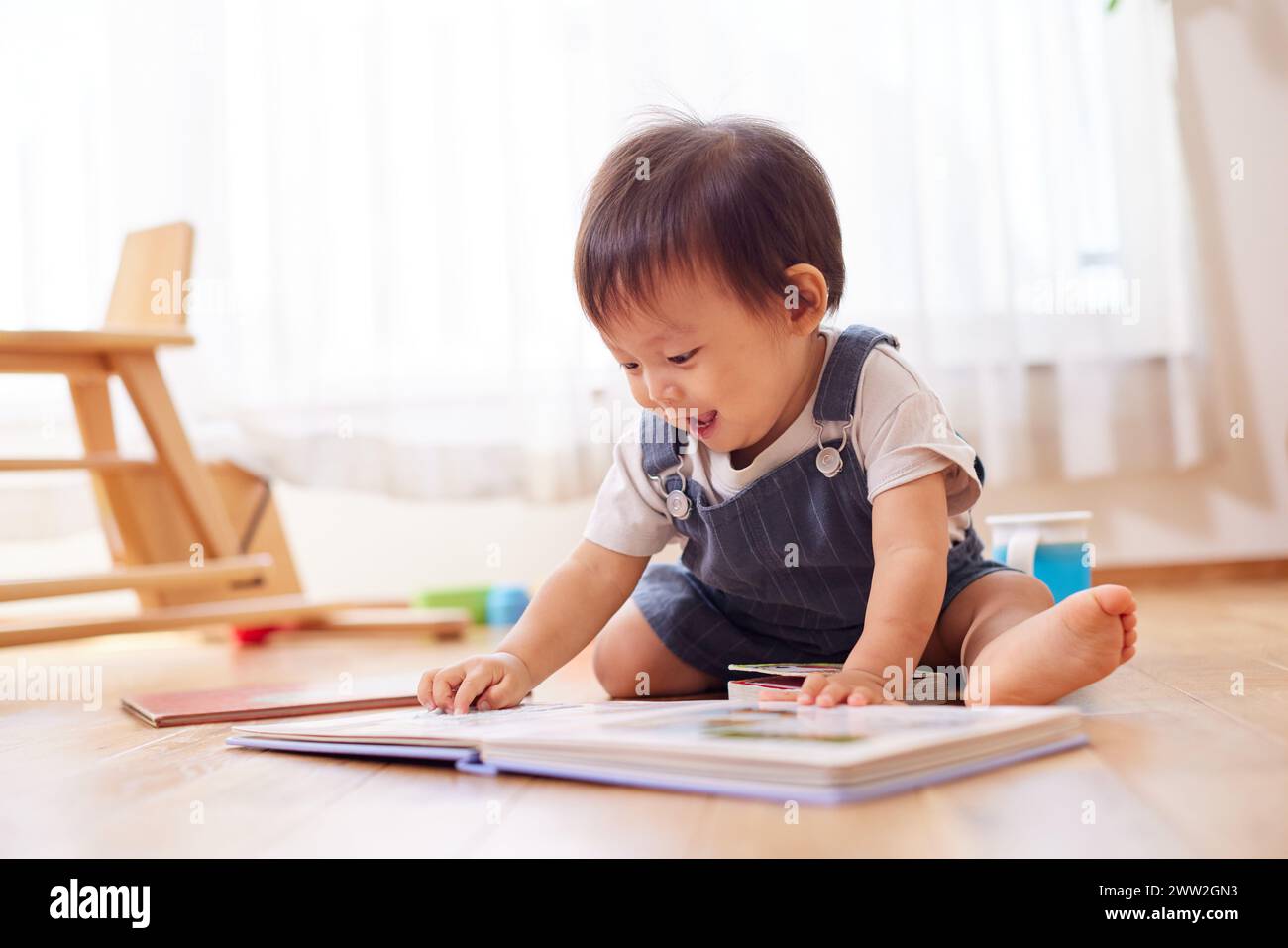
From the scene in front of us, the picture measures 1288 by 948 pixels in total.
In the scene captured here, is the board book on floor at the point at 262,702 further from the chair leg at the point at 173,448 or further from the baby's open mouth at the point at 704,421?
the chair leg at the point at 173,448

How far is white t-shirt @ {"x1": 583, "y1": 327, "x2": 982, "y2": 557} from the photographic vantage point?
820 mm

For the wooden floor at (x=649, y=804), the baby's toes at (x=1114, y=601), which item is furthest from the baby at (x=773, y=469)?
the wooden floor at (x=649, y=804)

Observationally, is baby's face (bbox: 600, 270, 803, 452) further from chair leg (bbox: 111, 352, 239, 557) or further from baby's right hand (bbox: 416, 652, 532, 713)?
chair leg (bbox: 111, 352, 239, 557)

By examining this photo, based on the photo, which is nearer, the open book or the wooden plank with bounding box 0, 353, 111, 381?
the open book

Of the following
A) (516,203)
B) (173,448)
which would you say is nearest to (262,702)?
(173,448)

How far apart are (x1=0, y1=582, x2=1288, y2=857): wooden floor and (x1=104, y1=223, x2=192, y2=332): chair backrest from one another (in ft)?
3.13

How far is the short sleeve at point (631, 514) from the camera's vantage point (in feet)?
3.10

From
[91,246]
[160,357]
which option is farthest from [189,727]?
[91,246]

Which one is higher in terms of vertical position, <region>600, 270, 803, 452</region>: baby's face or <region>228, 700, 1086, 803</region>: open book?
<region>600, 270, 803, 452</region>: baby's face

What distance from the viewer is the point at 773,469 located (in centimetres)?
90

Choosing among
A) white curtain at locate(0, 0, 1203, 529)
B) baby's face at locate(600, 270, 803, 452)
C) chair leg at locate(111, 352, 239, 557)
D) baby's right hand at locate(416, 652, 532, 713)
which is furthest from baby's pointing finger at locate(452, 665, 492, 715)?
white curtain at locate(0, 0, 1203, 529)

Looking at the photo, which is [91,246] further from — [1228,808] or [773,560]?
[1228,808]
